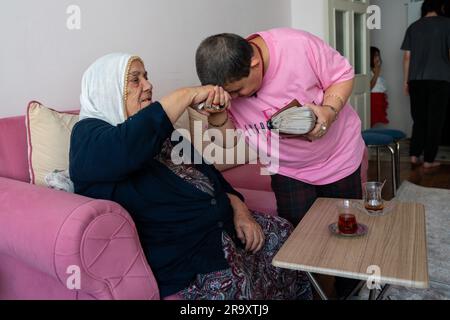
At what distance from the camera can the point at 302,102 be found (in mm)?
1465

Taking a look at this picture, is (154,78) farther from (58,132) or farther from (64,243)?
(64,243)

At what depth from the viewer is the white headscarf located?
126cm

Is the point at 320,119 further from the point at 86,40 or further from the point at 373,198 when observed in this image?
the point at 86,40

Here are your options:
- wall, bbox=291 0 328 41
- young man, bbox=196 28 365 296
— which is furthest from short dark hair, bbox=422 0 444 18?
young man, bbox=196 28 365 296

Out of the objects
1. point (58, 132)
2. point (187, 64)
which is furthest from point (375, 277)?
point (187, 64)

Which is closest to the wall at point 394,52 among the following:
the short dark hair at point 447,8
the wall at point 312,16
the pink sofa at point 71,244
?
the short dark hair at point 447,8

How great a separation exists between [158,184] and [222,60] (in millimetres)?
396

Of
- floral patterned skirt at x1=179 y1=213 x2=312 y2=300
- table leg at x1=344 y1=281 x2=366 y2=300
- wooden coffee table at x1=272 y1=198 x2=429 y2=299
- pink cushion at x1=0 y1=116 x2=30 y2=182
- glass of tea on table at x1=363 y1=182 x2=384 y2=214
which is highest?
pink cushion at x1=0 y1=116 x2=30 y2=182

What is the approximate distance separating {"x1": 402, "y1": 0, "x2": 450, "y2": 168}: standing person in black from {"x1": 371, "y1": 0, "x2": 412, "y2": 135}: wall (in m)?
1.38

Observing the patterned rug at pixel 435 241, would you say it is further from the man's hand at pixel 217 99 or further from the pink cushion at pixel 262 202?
the man's hand at pixel 217 99

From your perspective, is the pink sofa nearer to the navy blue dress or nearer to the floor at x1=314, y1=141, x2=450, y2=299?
the navy blue dress

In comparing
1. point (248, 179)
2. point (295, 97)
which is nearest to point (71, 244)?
point (295, 97)

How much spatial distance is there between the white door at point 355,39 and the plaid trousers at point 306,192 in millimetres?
2175
